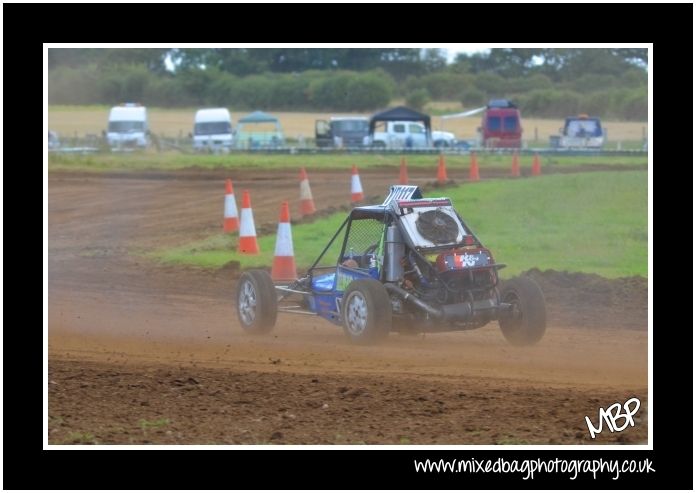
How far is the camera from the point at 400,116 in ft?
120

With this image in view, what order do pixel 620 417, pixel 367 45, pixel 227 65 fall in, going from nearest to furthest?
pixel 620 417 < pixel 367 45 < pixel 227 65

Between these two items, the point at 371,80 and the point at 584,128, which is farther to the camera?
the point at 584,128

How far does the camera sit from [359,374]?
315 inches

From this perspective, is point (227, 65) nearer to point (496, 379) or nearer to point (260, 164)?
point (260, 164)

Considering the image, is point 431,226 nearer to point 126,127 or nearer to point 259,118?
point 259,118

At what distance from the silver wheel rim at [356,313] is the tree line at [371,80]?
45.8ft

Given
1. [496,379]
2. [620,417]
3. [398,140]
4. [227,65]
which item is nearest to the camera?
[620,417]

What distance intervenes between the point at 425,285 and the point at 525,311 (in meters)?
0.84

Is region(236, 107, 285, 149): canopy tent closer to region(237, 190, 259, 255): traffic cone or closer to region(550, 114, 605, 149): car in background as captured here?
region(550, 114, 605, 149): car in background

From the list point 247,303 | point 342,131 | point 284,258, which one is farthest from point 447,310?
point 342,131

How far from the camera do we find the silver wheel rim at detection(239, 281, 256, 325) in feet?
31.7

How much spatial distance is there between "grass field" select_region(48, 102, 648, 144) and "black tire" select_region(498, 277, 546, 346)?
20.4 meters

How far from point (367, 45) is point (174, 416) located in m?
3.26

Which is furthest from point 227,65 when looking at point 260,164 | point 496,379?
point 496,379
